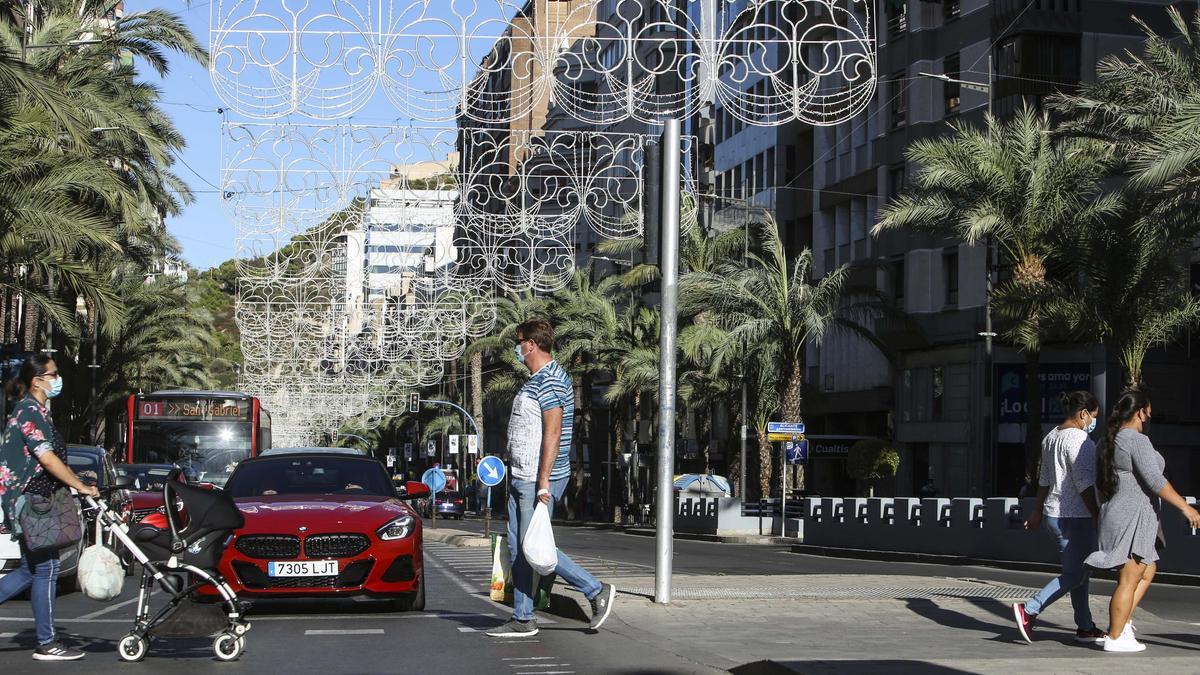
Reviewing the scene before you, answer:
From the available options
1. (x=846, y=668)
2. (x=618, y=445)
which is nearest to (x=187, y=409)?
(x=846, y=668)

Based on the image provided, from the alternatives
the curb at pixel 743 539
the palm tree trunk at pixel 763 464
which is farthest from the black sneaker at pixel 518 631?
the palm tree trunk at pixel 763 464

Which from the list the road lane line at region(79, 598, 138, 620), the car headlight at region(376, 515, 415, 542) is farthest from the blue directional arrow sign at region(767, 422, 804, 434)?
the car headlight at region(376, 515, 415, 542)

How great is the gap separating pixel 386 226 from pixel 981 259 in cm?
2245

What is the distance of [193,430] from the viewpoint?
32.8m

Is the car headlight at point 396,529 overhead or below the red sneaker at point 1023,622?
overhead

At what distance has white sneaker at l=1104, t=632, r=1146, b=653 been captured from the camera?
9.79m

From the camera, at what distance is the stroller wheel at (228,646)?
9836 millimetres

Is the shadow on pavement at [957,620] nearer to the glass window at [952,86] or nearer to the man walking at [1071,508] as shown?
the man walking at [1071,508]

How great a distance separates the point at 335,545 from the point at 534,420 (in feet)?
9.18

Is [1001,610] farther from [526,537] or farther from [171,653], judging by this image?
[171,653]

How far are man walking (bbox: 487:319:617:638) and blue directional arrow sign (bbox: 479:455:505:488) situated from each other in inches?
847

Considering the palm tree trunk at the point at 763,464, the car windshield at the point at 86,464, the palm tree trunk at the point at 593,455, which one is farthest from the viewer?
the palm tree trunk at the point at 593,455

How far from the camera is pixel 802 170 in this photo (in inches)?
2436

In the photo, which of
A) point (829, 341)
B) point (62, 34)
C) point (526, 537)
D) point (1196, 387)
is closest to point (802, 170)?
point (829, 341)
